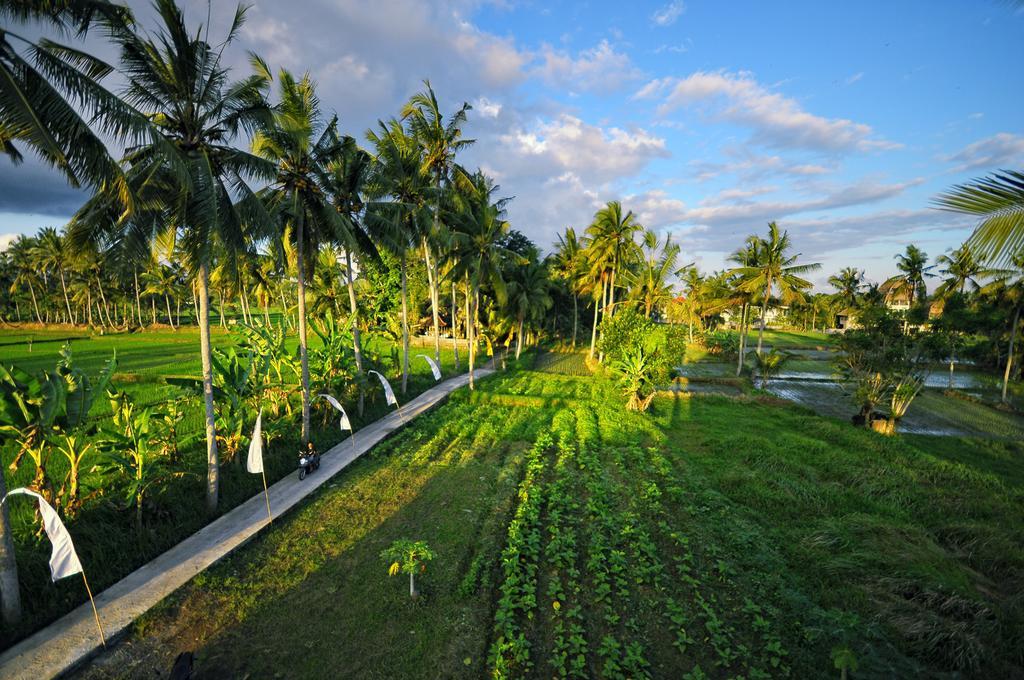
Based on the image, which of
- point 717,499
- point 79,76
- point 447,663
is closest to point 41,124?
point 79,76

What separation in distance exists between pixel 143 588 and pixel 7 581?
1585 mm

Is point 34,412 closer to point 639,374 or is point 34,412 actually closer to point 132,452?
point 132,452

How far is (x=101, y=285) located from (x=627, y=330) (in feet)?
217

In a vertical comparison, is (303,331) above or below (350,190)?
below

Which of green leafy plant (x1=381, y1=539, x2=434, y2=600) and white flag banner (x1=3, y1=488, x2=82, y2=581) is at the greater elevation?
white flag banner (x1=3, y1=488, x2=82, y2=581)

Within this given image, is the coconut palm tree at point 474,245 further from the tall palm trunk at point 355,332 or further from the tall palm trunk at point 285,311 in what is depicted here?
the tall palm trunk at point 285,311

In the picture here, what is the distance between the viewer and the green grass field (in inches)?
225

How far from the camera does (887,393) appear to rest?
1909cm

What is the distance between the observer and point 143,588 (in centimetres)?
681


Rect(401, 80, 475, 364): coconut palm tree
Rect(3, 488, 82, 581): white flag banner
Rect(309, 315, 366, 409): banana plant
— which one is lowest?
Rect(3, 488, 82, 581): white flag banner

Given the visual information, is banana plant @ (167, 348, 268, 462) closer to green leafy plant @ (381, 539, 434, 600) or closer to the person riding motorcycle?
the person riding motorcycle

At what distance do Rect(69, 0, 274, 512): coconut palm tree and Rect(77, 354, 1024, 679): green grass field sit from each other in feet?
13.0

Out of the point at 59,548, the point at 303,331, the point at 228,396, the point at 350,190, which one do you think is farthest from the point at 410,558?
the point at 350,190

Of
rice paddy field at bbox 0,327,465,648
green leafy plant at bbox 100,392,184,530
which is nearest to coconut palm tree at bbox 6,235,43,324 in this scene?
rice paddy field at bbox 0,327,465,648
